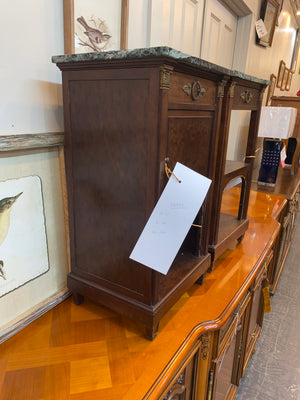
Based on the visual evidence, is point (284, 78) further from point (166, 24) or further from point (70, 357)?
point (70, 357)

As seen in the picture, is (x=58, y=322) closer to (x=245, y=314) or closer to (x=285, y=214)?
(x=245, y=314)

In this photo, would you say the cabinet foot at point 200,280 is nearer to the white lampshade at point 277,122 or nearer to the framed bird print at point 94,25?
the framed bird print at point 94,25

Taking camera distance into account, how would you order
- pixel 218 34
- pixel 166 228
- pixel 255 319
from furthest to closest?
1. pixel 218 34
2. pixel 255 319
3. pixel 166 228

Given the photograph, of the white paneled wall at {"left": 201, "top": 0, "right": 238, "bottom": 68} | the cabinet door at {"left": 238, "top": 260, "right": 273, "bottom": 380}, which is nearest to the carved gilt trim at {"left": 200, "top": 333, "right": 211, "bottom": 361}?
the cabinet door at {"left": 238, "top": 260, "right": 273, "bottom": 380}

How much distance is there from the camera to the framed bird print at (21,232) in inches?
29.9

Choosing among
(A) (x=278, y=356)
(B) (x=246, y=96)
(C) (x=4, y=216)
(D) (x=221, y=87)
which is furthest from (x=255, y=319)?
(C) (x=4, y=216)

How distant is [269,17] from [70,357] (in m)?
2.64

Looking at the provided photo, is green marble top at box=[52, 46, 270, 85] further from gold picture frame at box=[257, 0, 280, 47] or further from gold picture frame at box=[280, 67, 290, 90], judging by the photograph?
gold picture frame at box=[280, 67, 290, 90]

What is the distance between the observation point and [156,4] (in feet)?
3.76

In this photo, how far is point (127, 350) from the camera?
77 cm

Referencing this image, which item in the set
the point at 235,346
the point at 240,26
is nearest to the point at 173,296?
the point at 235,346

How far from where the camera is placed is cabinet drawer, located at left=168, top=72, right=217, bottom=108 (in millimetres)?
666

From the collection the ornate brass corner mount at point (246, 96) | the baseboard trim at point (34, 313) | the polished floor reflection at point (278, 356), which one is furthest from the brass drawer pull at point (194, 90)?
the polished floor reflection at point (278, 356)

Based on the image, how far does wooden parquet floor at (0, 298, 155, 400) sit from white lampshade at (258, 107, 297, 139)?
2073 mm
